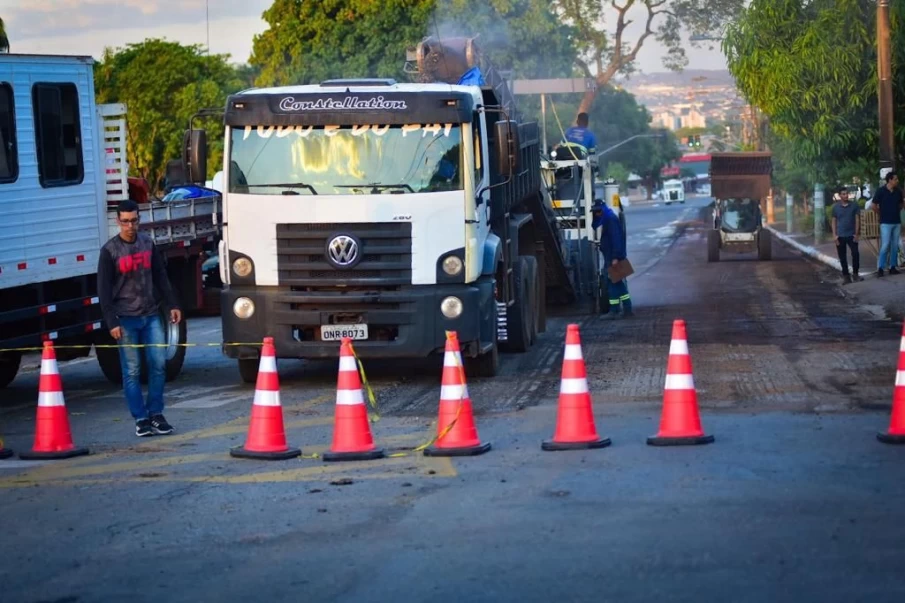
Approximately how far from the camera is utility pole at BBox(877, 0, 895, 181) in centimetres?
2727

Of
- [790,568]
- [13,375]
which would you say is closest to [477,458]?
[790,568]

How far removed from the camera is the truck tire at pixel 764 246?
40500 mm

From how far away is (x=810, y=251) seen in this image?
42.7m

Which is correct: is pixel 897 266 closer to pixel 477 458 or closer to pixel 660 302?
pixel 660 302

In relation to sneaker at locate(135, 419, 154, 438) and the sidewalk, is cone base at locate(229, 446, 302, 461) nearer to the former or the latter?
sneaker at locate(135, 419, 154, 438)

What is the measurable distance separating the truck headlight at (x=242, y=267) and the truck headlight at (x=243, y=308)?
236 mm

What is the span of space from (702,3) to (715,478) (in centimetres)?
5628

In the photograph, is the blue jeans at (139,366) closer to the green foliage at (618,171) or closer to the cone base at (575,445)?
the cone base at (575,445)

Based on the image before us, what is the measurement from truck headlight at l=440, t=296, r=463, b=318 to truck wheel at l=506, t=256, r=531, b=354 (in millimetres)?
2475

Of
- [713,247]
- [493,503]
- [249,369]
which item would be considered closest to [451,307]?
[249,369]

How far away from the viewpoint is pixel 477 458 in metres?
10.1

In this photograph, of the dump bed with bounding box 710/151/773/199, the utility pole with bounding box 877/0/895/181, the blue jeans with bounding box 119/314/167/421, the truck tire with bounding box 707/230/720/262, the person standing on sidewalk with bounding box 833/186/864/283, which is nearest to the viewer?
the blue jeans with bounding box 119/314/167/421

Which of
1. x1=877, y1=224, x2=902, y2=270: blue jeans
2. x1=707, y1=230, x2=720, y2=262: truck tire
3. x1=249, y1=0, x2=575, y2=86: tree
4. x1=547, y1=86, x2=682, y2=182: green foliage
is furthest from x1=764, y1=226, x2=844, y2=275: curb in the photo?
x1=547, y1=86, x2=682, y2=182: green foliage

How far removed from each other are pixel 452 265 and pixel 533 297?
4001 mm
